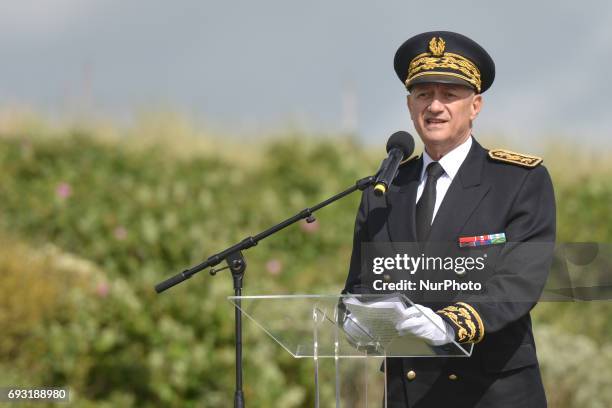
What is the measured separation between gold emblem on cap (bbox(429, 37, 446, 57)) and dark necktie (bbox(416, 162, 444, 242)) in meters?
0.40

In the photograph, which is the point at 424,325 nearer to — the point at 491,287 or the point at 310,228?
the point at 491,287

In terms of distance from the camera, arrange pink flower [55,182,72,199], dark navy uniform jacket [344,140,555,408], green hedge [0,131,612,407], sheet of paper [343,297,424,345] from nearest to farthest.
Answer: sheet of paper [343,297,424,345]
dark navy uniform jacket [344,140,555,408]
green hedge [0,131,612,407]
pink flower [55,182,72,199]

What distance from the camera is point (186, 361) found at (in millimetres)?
7516

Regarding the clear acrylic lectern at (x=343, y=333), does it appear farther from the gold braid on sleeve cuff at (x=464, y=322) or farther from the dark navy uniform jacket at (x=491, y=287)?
the dark navy uniform jacket at (x=491, y=287)

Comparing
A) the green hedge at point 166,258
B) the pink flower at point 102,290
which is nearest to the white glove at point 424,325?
the green hedge at point 166,258

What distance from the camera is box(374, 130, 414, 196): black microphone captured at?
327 centimetres

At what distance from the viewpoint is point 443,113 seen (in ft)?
11.7

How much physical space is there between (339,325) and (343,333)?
1.4 inches

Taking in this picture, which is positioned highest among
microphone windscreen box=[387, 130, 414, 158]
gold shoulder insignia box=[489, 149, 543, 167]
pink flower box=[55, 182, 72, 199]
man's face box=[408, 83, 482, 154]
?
pink flower box=[55, 182, 72, 199]

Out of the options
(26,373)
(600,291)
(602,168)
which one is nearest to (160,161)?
(26,373)

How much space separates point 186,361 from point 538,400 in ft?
14.5

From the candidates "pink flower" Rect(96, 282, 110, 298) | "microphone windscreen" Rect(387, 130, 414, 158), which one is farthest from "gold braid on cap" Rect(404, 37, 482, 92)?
"pink flower" Rect(96, 282, 110, 298)

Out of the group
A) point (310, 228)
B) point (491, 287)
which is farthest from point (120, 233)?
point (491, 287)

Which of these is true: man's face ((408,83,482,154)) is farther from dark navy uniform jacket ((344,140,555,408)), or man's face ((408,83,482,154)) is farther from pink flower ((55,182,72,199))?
pink flower ((55,182,72,199))
